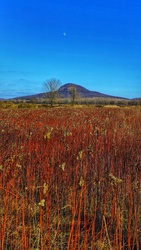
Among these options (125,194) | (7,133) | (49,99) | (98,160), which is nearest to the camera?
(125,194)

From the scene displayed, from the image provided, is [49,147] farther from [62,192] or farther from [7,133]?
[7,133]

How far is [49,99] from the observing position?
2995 inches

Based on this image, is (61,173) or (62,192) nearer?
(62,192)

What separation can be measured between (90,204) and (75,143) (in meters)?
1.51

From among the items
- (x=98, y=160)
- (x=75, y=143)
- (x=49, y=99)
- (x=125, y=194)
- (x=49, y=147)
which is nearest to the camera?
(x=125, y=194)

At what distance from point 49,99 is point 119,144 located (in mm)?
71504

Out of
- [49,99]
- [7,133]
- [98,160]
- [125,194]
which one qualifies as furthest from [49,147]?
[49,99]

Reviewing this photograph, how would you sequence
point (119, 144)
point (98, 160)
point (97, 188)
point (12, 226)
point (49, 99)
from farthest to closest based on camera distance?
point (49, 99) < point (119, 144) < point (98, 160) < point (97, 188) < point (12, 226)

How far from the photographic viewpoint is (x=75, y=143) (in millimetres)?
4875

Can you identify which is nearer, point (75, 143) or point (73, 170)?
point (73, 170)

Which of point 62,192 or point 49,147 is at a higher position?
point 49,147

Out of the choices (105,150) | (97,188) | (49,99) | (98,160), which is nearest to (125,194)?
(97,188)

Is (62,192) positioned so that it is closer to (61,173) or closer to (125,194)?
(61,173)

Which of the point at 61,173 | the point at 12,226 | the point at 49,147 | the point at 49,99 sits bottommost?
the point at 12,226
